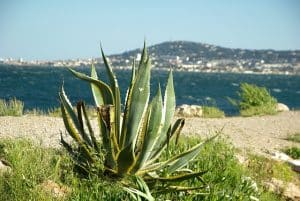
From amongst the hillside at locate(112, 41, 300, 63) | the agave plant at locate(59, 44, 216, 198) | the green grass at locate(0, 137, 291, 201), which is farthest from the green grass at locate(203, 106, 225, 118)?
the hillside at locate(112, 41, 300, 63)

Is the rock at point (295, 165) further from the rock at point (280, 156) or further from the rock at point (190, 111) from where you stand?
the rock at point (190, 111)

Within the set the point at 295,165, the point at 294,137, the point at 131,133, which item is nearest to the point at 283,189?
the point at 295,165

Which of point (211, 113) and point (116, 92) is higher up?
point (116, 92)

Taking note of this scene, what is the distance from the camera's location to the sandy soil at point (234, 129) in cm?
984

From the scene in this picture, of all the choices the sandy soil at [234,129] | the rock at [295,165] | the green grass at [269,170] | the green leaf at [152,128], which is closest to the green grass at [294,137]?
the sandy soil at [234,129]

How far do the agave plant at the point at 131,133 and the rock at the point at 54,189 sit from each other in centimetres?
28

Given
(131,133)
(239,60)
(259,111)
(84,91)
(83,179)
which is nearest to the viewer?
(83,179)

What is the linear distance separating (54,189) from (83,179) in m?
0.29

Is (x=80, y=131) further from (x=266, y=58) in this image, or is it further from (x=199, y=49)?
(x=266, y=58)

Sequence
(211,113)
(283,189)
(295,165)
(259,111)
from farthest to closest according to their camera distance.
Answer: (259,111)
(211,113)
(295,165)
(283,189)

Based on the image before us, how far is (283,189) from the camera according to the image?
7.57 m

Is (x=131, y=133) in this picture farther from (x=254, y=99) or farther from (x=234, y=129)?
(x=254, y=99)

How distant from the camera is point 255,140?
1160 cm

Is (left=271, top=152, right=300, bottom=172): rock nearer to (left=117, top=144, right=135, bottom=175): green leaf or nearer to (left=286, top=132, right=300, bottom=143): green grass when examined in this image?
(left=286, top=132, right=300, bottom=143): green grass
